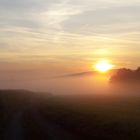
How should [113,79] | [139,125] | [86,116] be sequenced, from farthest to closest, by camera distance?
[113,79]
[86,116]
[139,125]

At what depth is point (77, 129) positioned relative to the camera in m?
42.3

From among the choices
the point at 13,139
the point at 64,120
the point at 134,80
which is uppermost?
the point at 134,80

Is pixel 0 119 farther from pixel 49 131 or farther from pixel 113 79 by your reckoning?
pixel 113 79

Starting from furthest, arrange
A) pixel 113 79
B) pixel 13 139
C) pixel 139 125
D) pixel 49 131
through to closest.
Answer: pixel 113 79
pixel 49 131
pixel 139 125
pixel 13 139

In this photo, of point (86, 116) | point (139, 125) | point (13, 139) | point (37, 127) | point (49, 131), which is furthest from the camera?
point (86, 116)

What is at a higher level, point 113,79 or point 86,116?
point 113,79

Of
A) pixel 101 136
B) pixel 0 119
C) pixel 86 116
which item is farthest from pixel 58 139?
pixel 0 119

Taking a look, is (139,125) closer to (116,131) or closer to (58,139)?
(116,131)

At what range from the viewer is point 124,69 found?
195 metres

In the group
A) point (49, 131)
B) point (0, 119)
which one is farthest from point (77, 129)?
point (0, 119)

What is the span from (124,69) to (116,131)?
524ft

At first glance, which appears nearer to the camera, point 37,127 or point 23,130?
point 23,130

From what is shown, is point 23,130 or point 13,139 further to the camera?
point 23,130

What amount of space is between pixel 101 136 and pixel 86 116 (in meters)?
13.9
